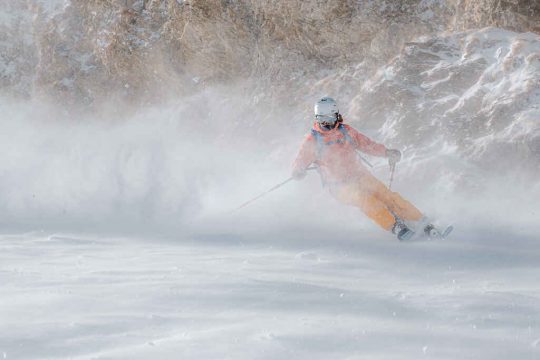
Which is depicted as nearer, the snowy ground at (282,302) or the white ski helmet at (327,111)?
the snowy ground at (282,302)

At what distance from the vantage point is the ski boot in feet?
23.7

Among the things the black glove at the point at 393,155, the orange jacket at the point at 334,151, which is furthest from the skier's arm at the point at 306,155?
the black glove at the point at 393,155

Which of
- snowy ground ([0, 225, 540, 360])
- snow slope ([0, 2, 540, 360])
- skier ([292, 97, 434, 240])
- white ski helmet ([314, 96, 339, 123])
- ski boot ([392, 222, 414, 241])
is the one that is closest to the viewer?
snowy ground ([0, 225, 540, 360])

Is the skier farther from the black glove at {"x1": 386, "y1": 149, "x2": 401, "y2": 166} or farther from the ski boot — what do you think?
the ski boot

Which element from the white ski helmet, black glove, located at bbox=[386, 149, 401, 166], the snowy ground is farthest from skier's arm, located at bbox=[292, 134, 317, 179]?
the snowy ground

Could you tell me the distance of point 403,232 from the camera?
286 inches

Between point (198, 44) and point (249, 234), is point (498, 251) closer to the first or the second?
point (249, 234)

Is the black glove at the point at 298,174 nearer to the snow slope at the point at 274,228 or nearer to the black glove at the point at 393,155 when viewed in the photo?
the snow slope at the point at 274,228

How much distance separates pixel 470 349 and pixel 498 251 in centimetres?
337

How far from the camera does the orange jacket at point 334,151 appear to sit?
8.45 m

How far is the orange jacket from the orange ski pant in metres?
0.31

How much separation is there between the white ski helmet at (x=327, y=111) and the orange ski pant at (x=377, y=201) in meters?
0.95

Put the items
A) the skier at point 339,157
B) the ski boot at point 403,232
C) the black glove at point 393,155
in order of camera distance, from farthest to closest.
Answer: the black glove at point 393,155 < the skier at point 339,157 < the ski boot at point 403,232

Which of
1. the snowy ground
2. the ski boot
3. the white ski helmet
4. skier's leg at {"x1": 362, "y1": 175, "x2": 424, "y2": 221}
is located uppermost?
the white ski helmet
